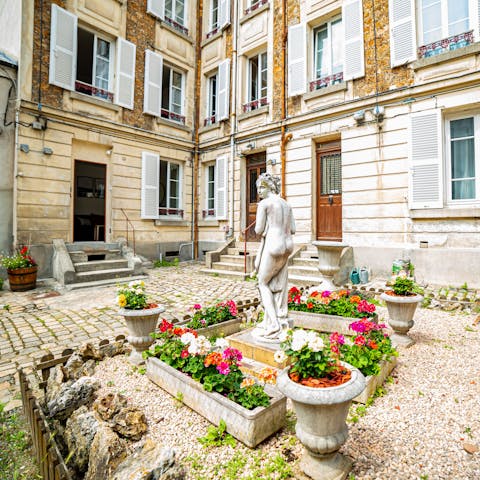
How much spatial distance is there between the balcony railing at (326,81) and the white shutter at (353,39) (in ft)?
1.06

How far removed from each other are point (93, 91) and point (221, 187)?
16.7 ft

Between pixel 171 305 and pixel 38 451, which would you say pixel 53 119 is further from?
pixel 38 451

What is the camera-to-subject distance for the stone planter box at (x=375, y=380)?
2590mm

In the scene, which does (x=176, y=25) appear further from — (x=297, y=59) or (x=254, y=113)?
(x=297, y=59)

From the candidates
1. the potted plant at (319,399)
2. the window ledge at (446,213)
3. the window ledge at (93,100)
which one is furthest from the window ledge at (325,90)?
the potted plant at (319,399)

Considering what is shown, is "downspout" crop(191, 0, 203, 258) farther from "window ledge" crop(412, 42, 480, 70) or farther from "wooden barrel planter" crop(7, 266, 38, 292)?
"window ledge" crop(412, 42, 480, 70)

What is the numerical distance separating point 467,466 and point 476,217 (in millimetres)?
6053

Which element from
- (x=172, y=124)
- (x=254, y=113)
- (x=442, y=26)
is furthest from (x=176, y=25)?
(x=442, y=26)

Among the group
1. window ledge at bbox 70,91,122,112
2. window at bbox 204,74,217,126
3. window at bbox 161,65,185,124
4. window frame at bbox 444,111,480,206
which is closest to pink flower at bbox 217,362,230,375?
window frame at bbox 444,111,480,206

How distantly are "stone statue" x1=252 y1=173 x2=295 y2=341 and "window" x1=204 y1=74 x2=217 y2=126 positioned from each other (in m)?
9.93

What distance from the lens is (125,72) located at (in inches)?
394

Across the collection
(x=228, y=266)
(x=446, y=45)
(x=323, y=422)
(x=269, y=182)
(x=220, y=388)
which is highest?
(x=446, y=45)

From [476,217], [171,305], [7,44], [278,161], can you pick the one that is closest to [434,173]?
[476,217]

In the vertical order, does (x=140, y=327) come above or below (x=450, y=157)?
below
